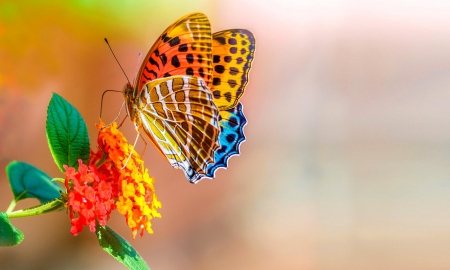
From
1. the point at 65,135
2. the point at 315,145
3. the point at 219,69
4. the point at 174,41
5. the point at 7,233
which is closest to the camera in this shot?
the point at 7,233

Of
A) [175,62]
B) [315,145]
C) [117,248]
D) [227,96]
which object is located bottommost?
[315,145]

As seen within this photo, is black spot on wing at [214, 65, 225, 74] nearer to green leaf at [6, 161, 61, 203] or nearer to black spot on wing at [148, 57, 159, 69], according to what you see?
black spot on wing at [148, 57, 159, 69]

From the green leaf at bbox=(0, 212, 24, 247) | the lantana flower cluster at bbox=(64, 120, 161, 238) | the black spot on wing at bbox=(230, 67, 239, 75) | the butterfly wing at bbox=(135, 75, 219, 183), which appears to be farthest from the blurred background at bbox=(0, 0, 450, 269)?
the green leaf at bbox=(0, 212, 24, 247)

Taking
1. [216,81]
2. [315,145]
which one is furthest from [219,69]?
[315,145]

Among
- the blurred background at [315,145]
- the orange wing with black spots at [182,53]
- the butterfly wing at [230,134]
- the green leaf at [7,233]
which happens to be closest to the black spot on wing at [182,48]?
the orange wing with black spots at [182,53]

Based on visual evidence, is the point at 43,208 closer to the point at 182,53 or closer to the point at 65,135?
the point at 65,135

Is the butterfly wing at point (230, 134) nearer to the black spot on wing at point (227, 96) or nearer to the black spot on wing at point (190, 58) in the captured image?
the black spot on wing at point (227, 96)

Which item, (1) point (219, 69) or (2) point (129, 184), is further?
(1) point (219, 69)
